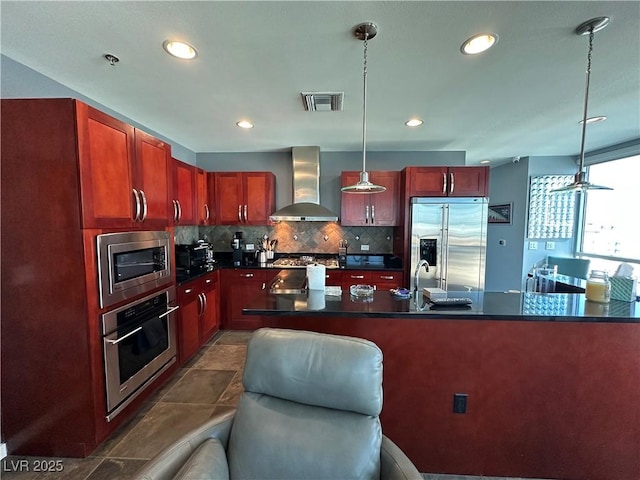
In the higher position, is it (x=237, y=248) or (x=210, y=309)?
(x=237, y=248)

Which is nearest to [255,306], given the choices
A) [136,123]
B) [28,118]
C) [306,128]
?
[28,118]

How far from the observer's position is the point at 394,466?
102cm

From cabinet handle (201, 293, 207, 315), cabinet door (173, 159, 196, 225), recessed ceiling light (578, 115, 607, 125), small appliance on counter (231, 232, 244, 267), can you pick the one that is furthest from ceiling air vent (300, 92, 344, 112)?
recessed ceiling light (578, 115, 607, 125)

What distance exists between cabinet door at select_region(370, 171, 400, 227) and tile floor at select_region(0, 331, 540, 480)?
2566 millimetres

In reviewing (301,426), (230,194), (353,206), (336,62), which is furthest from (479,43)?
(230,194)

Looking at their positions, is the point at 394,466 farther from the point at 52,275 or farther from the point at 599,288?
the point at 52,275

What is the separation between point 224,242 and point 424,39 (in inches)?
151

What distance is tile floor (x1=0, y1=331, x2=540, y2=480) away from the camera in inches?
67.9

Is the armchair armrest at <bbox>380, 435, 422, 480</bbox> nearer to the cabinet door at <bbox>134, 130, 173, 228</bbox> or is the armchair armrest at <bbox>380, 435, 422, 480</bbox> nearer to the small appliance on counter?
the cabinet door at <bbox>134, 130, 173, 228</bbox>

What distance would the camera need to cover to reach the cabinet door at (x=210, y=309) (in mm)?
3420

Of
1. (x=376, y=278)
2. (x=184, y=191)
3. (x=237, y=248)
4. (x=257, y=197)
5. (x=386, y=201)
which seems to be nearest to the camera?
(x=184, y=191)

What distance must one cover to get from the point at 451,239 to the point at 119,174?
361 centimetres

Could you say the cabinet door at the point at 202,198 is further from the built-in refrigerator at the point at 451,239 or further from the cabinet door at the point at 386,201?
the built-in refrigerator at the point at 451,239

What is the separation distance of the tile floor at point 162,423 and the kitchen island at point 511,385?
25 cm
